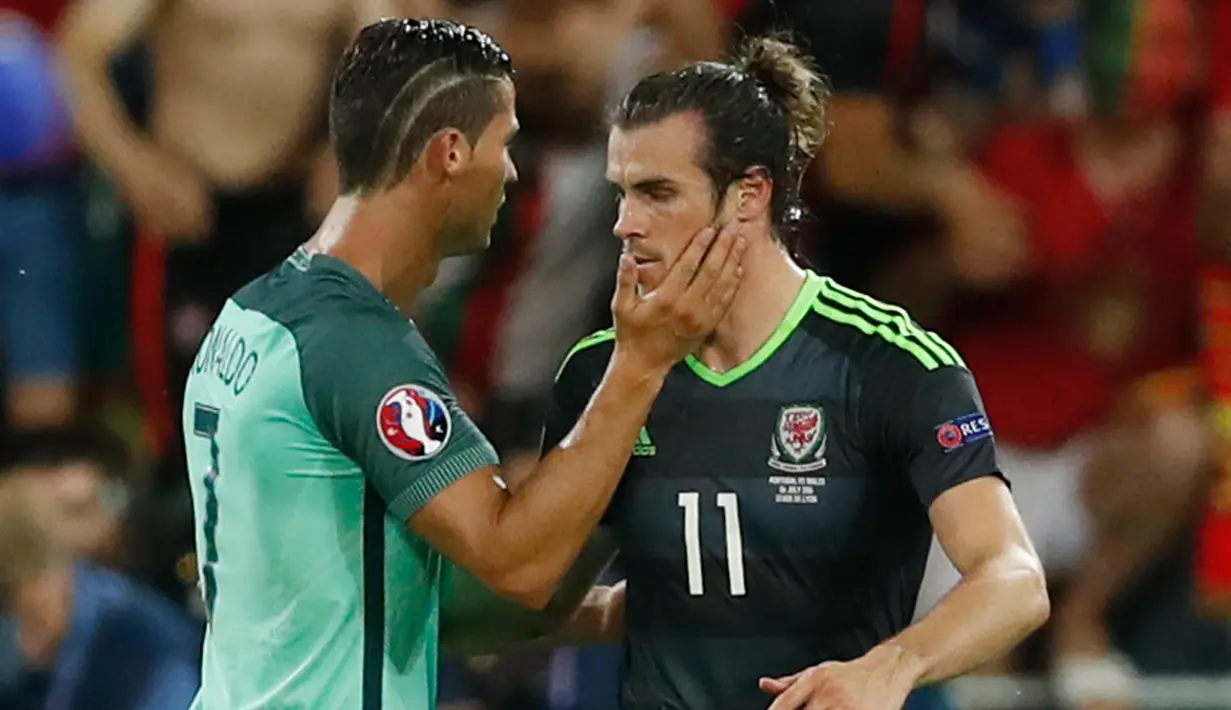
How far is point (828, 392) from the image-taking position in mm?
3098

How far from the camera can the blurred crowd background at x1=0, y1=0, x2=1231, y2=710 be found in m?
4.94

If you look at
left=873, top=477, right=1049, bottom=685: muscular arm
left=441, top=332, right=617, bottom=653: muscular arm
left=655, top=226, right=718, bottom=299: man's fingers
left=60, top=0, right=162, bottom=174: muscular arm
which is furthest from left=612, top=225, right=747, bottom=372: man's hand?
left=60, top=0, right=162, bottom=174: muscular arm

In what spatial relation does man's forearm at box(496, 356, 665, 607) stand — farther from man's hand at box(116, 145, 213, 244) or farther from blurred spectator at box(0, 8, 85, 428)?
blurred spectator at box(0, 8, 85, 428)

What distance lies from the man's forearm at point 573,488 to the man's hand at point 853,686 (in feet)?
1.33

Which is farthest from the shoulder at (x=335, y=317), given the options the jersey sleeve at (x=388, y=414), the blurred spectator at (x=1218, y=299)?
the blurred spectator at (x=1218, y=299)

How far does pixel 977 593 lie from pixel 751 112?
2.89 ft

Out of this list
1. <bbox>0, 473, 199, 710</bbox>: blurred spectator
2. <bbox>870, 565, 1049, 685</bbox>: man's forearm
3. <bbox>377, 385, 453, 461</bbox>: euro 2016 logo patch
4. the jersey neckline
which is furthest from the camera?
<bbox>0, 473, 199, 710</bbox>: blurred spectator

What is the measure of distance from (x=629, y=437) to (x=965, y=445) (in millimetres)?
494

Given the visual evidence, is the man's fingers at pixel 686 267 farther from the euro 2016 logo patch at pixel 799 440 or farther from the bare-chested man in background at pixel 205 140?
the bare-chested man in background at pixel 205 140

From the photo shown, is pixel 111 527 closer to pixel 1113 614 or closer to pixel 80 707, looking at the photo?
pixel 80 707

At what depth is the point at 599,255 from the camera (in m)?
4.91

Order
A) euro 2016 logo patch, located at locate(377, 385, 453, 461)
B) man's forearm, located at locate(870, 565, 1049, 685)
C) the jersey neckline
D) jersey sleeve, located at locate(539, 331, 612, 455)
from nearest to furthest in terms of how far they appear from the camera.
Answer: man's forearm, located at locate(870, 565, 1049, 685) → euro 2016 logo patch, located at locate(377, 385, 453, 461) → the jersey neckline → jersey sleeve, located at locate(539, 331, 612, 455)

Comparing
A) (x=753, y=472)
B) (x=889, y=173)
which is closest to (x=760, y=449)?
(x=753, y=472)

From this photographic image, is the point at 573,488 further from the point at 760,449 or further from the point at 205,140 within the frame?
the point at 205,140
